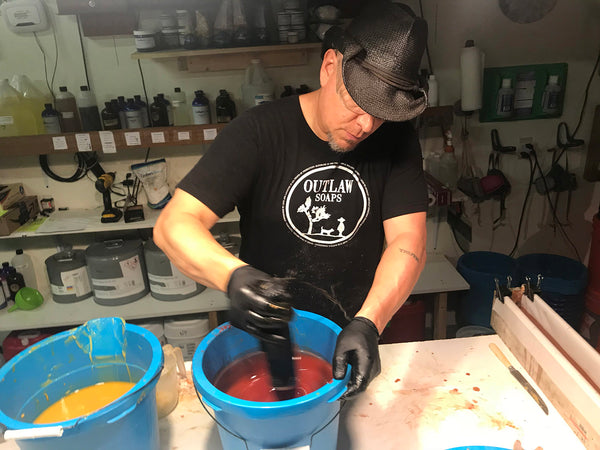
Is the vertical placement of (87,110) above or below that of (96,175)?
above

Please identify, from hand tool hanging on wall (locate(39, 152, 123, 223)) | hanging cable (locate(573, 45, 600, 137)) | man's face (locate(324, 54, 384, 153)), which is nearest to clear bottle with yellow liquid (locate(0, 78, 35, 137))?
hand tool hanging on wall (locate(39, 152, 123, 223))

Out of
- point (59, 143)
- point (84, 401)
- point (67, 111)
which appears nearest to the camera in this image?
point (84, 401)

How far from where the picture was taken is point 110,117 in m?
2.34

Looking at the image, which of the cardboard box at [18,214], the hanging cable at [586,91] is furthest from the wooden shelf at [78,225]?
the hanging cable at [586,91]

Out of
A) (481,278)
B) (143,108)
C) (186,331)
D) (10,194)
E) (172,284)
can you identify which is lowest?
(186,331)

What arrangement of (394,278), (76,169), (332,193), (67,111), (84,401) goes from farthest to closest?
(76,169) < (67,111) < (332,193) < (394,278) < (84,401)

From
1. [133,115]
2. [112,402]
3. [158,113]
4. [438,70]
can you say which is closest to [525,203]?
[438,70]

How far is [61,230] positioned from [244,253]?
1.48 meters

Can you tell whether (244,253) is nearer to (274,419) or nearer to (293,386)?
(293,386)

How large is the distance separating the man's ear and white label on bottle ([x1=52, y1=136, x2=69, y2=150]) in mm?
1642

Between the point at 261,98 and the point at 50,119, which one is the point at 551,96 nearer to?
the point at 261,98

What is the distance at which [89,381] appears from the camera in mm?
1036

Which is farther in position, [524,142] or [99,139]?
[524,142]

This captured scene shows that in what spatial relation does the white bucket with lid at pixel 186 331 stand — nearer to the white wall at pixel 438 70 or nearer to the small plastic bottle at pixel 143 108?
the white wall at pixel 438 70
